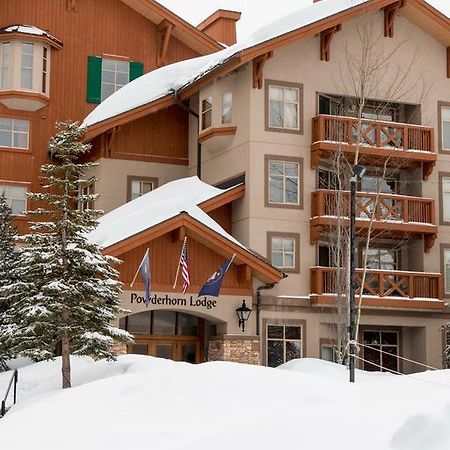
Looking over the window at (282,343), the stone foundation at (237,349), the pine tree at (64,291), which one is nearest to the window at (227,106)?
the window at (282,343)

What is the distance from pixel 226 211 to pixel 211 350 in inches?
173

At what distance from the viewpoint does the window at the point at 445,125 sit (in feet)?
98.0

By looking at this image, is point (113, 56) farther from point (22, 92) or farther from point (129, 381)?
point (129, 381)

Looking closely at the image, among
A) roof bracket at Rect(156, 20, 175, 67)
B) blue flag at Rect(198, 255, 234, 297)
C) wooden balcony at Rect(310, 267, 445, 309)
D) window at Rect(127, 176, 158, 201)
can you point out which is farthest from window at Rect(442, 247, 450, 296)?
roof bracket at Rect(156, 20, 175, 67)

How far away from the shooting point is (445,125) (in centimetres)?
3000

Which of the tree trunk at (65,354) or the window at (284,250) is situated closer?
the tree trunk at (65,354)

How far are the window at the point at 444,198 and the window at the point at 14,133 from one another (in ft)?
45.9

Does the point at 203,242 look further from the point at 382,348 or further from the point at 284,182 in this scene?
the point at 382,348

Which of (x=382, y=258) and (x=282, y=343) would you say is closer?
(x=282, y=343)

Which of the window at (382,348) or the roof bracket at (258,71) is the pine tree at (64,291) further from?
the window at (382,348)

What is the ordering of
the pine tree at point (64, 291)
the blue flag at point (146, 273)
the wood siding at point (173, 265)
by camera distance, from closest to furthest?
the pine tree at point (64, 291) < the blue flag at point (146, 273) < the wood siding at point (173, 265)

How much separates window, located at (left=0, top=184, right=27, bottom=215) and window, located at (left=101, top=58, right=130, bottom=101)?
464 centimetres

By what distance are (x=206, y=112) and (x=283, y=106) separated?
2.87m

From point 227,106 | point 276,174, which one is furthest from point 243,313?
point 227,106
